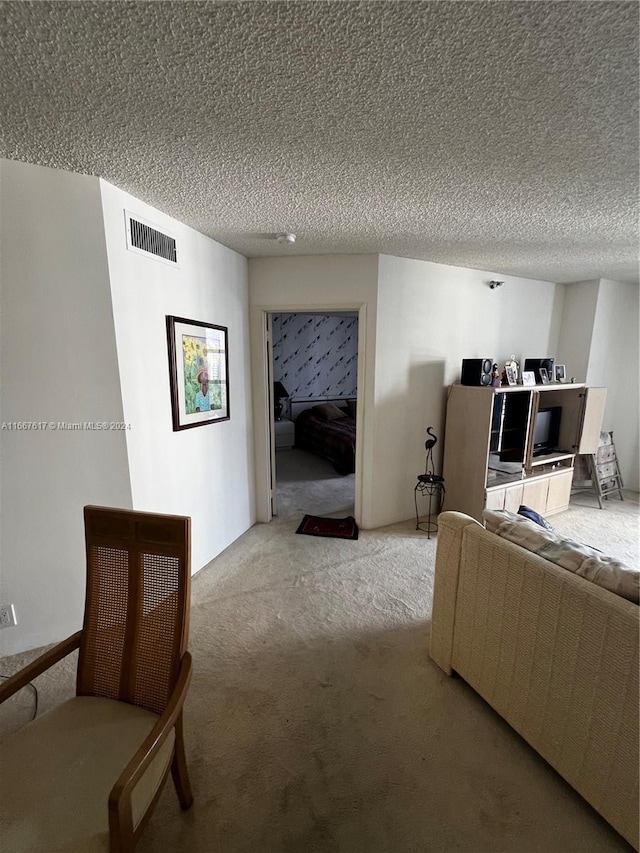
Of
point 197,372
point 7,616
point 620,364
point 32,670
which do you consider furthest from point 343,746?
point 620,364

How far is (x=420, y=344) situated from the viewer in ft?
11.2

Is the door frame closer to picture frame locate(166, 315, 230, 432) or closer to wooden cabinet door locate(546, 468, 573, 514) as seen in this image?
picture frame locate(166, 315, 230, 432)

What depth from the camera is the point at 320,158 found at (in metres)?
1.56

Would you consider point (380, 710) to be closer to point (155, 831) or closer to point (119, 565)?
point (155, 831)

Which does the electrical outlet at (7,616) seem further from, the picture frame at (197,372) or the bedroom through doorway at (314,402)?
the bedroom through doorway at (314,402)

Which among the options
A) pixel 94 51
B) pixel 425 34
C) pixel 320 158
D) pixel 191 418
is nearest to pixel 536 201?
pixel 320 158

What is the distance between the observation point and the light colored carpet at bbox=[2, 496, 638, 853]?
1230mm

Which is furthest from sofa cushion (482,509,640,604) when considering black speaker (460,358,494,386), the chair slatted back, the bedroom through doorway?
the bedroom through doorway

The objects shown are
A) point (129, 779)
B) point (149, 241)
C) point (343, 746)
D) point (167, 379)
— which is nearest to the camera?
point (129, 779)

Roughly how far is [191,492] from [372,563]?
151cm

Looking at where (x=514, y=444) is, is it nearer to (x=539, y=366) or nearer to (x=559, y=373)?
(x=539, y=366)

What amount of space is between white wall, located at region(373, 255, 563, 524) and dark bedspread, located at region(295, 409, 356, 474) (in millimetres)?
1514

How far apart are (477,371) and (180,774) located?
3.37 meters

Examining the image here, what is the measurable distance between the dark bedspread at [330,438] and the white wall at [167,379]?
1967 millimetres
